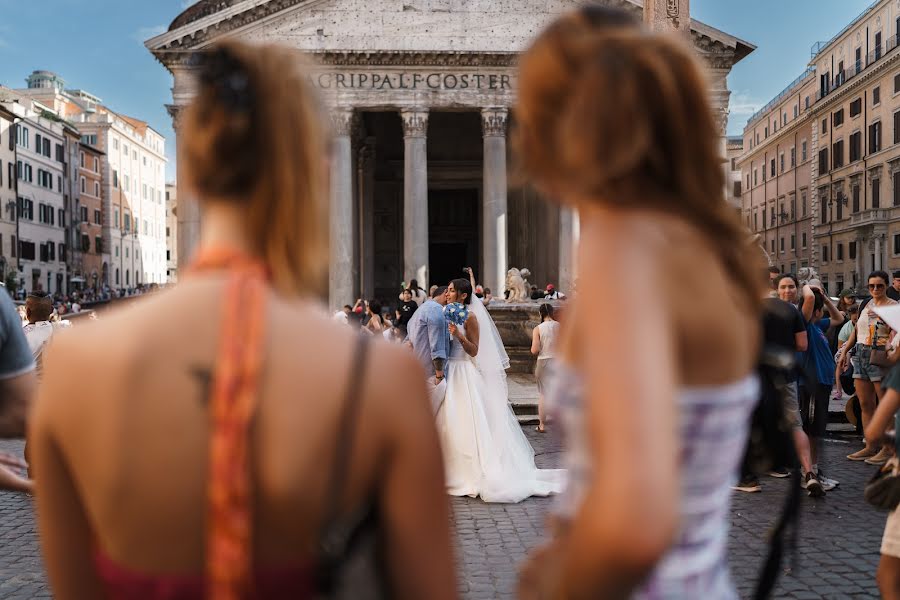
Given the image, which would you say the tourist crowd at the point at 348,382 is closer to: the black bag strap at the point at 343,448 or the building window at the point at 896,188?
the black bag strap at the point at 343,448

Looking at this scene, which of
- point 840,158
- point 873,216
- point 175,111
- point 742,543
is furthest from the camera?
point 840,158

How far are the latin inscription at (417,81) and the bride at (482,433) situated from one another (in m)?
22.2

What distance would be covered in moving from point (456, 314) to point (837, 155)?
153 ft

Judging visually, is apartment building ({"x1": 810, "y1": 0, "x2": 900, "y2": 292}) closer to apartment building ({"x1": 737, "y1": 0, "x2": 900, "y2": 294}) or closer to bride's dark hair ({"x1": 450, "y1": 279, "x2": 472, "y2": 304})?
apartment building ({"x1": 737, "y1": 0, "x2": 900, "y2": 294})

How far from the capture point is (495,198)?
29078 millimetres

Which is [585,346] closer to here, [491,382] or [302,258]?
[302,258]

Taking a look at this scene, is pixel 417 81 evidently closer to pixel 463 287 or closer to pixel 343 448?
pixel 463 287

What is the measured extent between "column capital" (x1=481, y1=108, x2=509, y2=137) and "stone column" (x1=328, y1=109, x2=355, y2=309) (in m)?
4.48

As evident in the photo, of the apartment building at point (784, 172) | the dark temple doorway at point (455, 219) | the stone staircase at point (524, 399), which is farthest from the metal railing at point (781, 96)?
the stone staircase at point (524, 399)

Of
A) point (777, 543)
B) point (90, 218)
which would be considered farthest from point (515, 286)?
point (90, 218)

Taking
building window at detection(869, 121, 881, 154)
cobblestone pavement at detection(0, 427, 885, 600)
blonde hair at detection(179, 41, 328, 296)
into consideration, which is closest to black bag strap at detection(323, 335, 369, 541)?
blonde hair at detection(179, 41, 328, 296)

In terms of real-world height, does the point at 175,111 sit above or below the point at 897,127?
below

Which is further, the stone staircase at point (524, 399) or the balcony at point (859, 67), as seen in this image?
the balcony at point (859, 67)

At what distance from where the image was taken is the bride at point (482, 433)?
6793 mm
